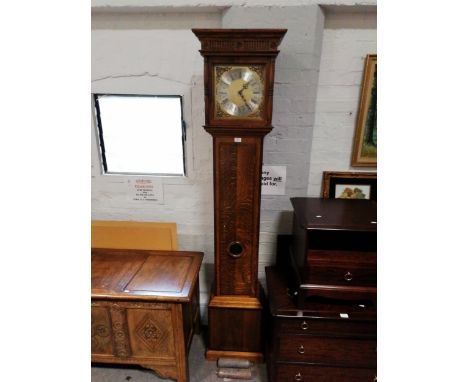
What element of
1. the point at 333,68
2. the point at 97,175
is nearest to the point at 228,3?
the point at 333,68

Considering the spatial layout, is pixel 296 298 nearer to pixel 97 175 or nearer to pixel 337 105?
pixel 337 105

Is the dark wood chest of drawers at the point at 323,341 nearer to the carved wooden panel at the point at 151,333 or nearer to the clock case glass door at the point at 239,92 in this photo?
the carved wooden panel at the point at 151,333

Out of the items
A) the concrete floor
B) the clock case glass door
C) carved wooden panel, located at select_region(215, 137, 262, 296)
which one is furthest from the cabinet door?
the clock case glass door

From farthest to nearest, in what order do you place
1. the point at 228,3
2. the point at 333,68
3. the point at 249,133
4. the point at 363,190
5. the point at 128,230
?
1. the point at 128,230
2. the point at 363,190
3. the point at 333,68
4. the point at 228,3
5. the point at 249,133

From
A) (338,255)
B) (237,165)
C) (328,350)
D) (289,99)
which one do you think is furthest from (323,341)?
(289,99)

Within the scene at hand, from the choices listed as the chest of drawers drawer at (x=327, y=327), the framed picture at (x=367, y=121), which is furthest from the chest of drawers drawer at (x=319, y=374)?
the framed picture at (x=367, y=121)

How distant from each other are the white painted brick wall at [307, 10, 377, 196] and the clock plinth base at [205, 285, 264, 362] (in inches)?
31.8

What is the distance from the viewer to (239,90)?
140 centimetres

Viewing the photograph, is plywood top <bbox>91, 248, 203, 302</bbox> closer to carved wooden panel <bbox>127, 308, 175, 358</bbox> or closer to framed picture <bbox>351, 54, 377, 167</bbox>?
carved wooden panel <bbox>127, 308, 175, 358</bbox>

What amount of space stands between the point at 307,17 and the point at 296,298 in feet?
4.89

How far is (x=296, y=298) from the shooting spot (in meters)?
1.58

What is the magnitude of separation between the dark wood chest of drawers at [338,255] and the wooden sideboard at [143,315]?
0.65 meters

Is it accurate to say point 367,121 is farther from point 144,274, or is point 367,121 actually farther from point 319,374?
point 144,274

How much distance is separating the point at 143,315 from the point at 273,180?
108 centimetres
